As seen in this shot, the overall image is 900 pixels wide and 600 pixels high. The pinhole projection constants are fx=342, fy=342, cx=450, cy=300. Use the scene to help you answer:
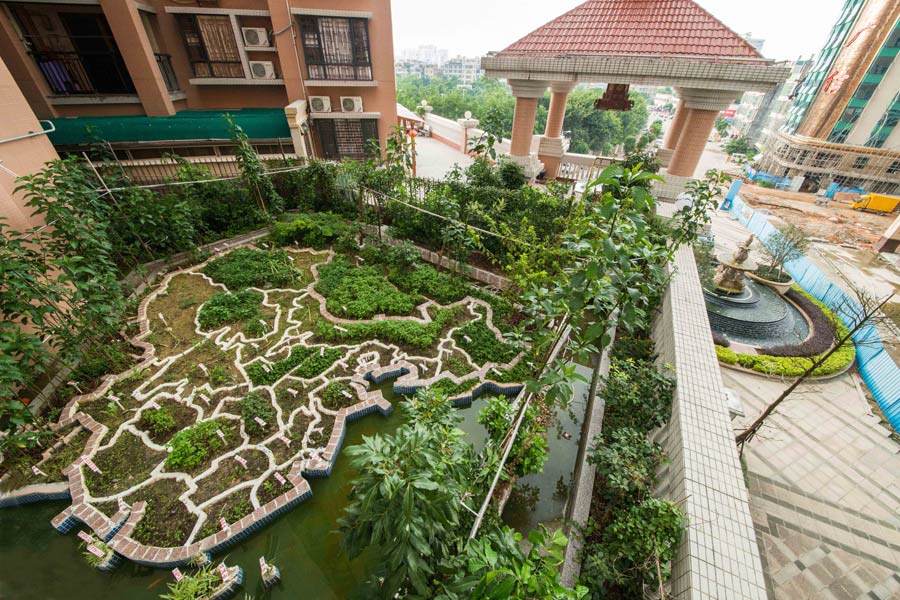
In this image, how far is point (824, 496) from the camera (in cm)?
549

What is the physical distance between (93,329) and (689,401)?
8670 millimetres

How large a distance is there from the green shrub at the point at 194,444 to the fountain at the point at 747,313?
11341 millimetres

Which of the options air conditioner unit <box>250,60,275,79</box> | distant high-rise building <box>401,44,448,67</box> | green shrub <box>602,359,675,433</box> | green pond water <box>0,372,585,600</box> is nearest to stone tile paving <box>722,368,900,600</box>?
green shrub <box>602,359,675,433</box>

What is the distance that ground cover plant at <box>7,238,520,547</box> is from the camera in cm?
433

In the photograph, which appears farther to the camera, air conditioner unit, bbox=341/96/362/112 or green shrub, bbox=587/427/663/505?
air conditioner unit, bbox=341/96/362/112

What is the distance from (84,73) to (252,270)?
929cm

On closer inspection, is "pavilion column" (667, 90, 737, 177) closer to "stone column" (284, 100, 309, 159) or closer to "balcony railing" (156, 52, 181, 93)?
"stone column" (284, 100, 309, 159)

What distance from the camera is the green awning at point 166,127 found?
9.33 meters

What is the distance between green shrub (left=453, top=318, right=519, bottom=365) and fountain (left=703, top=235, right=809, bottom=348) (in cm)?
675

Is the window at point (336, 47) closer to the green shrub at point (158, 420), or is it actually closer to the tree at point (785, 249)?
the green shrub at point (158, 420)

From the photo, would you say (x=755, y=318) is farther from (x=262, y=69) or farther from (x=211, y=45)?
(x=211, y=45)

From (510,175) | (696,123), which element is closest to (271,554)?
(510,175)

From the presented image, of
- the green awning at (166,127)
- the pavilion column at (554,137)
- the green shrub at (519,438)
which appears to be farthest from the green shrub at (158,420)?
the pavilion column at (554,137)

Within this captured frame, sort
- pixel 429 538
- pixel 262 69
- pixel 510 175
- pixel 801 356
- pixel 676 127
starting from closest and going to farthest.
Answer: pixel 429 538 → pixel 801 356 → pixel 510 175 → pixel 676 127 → pixel 262 69
